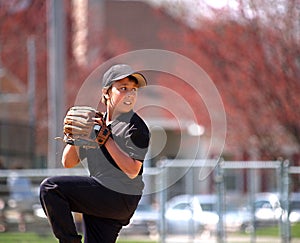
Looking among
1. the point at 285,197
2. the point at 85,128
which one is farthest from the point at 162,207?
the point at 85,128

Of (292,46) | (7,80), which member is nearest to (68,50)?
(7,80)

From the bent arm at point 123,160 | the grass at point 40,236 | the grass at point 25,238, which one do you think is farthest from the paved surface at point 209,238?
the bent arm at point 123,160

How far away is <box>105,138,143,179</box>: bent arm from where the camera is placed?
22.6ft

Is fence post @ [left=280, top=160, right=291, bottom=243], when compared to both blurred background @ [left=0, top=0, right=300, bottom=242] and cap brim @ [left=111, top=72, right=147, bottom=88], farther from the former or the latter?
cap brim @ [left=111, top=72, right=147, bottom=88]

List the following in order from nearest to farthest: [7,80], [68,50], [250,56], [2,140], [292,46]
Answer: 1. [292,46]
2. [250,56]
3. [2,140]
4. [68,50]
5. [7,80]

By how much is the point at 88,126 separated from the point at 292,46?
12.6 metres

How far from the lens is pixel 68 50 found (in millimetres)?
31219

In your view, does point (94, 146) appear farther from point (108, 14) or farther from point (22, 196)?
point (108, 14)

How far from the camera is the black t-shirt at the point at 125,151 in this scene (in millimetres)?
6922

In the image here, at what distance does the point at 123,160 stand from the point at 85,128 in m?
0.35

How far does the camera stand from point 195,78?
79.5 feet

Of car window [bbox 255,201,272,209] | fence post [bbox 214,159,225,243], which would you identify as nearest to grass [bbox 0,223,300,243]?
car window [bbox 255,201,272,209]

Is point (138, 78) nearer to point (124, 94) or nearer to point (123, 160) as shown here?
point (124, 94)

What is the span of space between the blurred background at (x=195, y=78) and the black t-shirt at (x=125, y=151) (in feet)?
18.6
